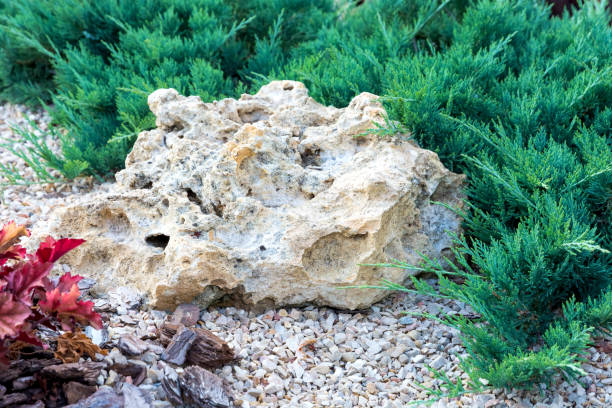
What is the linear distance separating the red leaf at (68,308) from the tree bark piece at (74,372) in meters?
0.13

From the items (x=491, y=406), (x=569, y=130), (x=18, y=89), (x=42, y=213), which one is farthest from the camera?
(x=18, y=89)

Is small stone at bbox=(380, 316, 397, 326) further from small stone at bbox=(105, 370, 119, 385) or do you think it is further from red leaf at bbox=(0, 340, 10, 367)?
red leaf at bbox=(0, 340, 10, 367)

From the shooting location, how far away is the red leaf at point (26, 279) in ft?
6.89

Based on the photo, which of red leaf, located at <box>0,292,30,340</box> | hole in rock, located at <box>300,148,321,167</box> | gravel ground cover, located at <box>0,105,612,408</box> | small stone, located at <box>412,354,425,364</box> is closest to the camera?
red leaf, located at <box>0,292,30,340</box>

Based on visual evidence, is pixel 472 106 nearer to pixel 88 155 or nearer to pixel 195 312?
pixel 195 312

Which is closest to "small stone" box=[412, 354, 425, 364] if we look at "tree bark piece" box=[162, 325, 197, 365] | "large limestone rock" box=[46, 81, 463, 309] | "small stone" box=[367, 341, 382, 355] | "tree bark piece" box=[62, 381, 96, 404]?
"small stone" box=[367, 341, 382, 355]

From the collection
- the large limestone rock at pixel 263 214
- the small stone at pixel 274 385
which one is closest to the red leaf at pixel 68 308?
the large limestone rock at pixel 263 214

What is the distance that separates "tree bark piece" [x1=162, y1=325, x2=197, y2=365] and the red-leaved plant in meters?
0.36

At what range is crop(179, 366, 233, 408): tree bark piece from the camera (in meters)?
2.26

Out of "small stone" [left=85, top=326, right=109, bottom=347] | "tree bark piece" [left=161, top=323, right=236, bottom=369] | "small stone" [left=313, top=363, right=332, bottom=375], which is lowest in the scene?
"small stone" [left=313, top=363, right=332, bottom=375]

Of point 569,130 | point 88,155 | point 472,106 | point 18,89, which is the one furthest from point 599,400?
point 18,89

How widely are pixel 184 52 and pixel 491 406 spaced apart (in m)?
3.19

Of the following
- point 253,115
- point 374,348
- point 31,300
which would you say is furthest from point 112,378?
point 253,115

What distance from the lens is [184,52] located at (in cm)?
445
